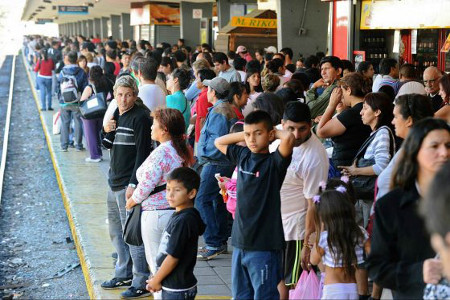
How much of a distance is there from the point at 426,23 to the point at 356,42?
7.66 feet

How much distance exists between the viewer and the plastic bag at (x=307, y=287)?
5840mm

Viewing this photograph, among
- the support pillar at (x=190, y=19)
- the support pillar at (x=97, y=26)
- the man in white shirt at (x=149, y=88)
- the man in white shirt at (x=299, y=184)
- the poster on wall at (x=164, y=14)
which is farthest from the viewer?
the support pillar at (x=97, y=26)

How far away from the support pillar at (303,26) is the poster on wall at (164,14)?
17381 mm

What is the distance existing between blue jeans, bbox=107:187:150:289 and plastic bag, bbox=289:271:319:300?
166cm

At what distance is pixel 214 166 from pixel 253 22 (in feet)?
44.8

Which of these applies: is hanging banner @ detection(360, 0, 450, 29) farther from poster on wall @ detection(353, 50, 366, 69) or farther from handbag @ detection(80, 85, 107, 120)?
handbag @ detection(80, 85, 107, 120)

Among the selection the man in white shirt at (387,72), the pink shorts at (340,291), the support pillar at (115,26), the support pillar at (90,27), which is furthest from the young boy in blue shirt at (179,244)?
the support pillar at (90,27)

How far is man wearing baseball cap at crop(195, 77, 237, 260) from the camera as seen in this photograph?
7758mm

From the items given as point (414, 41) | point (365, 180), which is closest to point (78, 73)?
point (414, 41)

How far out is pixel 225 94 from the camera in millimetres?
7922

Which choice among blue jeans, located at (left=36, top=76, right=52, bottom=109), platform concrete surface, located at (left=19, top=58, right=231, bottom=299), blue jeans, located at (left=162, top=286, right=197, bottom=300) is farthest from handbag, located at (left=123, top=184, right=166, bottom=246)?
blue jeans, located at (left=36, top=76, right=52, bottom=109)

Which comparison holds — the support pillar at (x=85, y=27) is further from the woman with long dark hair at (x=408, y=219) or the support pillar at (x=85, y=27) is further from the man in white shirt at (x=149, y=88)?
the woman with long dark hair at (x=408, y=219)

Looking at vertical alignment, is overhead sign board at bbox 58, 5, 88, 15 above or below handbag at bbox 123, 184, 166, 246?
above

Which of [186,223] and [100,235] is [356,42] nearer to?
[100,235]
